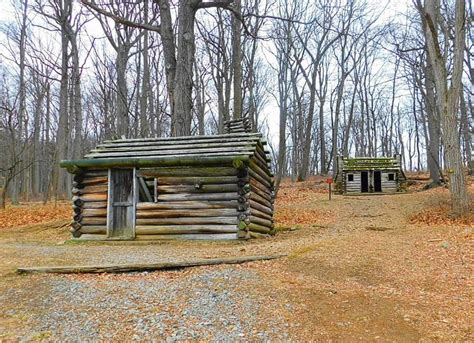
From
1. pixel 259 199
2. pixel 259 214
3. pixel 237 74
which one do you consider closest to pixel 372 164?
pixel 237 74

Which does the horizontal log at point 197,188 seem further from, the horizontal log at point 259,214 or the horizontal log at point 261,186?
the horizontal log at point 259,214

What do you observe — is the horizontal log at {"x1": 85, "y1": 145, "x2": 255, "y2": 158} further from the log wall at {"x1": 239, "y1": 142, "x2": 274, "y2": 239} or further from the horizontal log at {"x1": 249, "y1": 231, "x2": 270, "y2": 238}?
the horizontal log at {"x1": 249, "y1": 231, "x2": 270, "y2": 238}

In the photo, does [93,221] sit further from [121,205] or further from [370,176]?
[370,176]

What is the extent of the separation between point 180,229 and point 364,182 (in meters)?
22.4

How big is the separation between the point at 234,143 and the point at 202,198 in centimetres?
197

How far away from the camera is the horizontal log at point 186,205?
35.1 feet

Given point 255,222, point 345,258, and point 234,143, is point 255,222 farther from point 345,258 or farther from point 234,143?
point 345,258

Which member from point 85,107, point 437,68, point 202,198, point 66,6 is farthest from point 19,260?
point 85,107

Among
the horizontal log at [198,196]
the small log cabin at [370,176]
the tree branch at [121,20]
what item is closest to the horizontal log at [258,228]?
the horizontal log at [198,196]

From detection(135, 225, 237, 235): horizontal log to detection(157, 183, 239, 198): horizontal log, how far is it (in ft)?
3.22

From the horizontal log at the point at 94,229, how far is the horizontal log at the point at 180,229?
1015 mm

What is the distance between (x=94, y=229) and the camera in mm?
11172

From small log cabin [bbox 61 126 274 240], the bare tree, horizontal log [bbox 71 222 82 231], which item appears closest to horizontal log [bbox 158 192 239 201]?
small log cabin [bbox 61 126 274 240]

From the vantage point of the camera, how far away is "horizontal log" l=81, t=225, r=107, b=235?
36.5 ft
